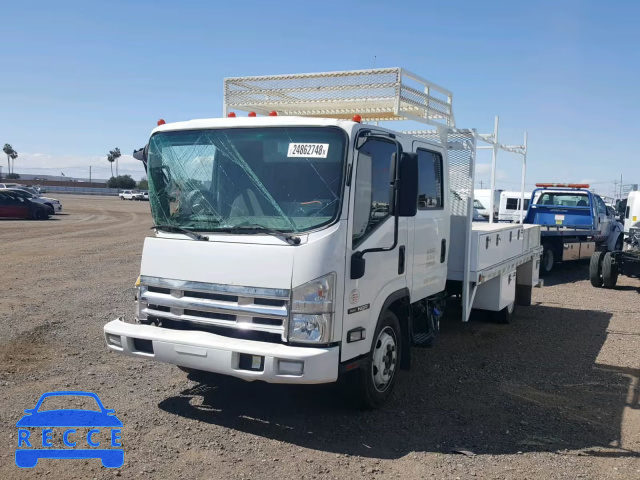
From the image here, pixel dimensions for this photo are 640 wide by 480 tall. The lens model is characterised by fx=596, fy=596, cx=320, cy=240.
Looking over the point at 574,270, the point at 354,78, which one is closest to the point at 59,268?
the point at 354,78

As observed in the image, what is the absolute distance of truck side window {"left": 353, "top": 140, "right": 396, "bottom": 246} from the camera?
459cm

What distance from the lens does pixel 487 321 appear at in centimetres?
917

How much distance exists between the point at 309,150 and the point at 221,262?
1086 millimetres

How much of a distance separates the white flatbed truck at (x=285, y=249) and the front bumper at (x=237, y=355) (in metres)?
0.01

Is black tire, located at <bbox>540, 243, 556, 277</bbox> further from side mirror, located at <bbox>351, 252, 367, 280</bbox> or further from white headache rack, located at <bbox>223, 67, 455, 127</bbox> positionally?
side mirror, located at <bbox>351, 252, 367, 280</bbox>

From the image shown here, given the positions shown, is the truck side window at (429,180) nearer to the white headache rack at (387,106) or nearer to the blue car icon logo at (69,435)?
the white headache rack at (387,106)

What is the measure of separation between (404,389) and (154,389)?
2.41 meters

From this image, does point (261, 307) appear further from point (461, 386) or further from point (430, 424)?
point (461, 386)

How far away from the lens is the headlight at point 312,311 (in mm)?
4285

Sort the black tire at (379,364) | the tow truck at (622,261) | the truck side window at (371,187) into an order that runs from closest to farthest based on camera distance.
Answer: the truck side window at (371,187)
the black tire at (379,364)
the tow truck at (622,261)

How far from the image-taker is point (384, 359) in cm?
522

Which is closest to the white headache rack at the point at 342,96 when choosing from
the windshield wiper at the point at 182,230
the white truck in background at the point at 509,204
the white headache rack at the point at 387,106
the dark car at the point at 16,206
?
the white headache rack at the point at 387,106

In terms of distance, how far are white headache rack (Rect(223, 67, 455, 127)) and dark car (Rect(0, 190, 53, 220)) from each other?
86.1 ft

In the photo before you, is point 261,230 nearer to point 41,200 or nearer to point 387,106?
point 387,106
